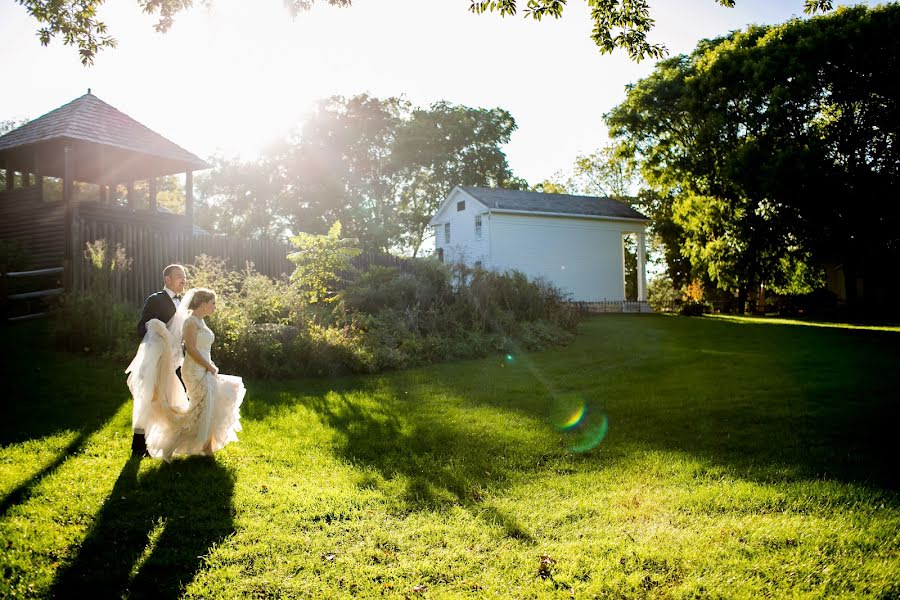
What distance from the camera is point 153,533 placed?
411 centimetres

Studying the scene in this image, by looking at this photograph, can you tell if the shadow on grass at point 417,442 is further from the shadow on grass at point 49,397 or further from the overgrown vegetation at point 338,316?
the shadow on grass at point 49,397

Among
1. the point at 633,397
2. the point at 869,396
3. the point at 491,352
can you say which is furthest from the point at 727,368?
the point at 491,352

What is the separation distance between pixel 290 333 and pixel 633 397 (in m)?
6.21

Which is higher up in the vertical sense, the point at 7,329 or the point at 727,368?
the point at 7,329

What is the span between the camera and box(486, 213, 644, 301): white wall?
A: 29031 mm

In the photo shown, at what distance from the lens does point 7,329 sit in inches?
464

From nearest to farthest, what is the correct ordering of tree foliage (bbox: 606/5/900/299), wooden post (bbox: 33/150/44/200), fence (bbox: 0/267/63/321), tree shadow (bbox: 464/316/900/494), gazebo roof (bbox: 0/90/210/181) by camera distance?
tree shadow (bbox: 464/316/900/494) → fence (bbox: 0/267/63/321) → gazebo roof (bbox: 0/90/210/181) → wooden post (bbox: 33/150/44/200) → tree foliage (bbox: 606/5/900/299)

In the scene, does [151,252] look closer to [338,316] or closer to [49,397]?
[338,316]

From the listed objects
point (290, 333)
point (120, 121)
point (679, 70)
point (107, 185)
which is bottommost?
point (290, 333)

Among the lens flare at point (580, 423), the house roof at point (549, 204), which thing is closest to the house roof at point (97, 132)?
the house roof at point (549, 204)

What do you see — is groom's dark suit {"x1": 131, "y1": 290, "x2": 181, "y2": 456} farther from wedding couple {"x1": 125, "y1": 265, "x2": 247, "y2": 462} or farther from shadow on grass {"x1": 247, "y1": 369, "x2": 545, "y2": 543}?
shadow on grass {"x1": 247, "y1": 369, "x2": 545, "y2": 543}

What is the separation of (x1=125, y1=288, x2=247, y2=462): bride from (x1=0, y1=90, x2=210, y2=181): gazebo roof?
13.4 m

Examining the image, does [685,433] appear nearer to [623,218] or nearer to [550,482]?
[550,482]

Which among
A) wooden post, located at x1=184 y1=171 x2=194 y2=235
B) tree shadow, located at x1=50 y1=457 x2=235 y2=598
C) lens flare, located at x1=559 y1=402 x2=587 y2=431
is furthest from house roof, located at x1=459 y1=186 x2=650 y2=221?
tree shadow, located at x1=50 y1=457 x2=235 y2=598
